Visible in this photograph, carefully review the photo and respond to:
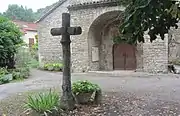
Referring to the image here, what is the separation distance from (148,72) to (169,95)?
677cm

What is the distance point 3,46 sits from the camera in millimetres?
15445

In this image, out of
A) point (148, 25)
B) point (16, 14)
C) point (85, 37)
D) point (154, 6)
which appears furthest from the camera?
point (16, 14)

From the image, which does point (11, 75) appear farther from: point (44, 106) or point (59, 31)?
point (44, 106)

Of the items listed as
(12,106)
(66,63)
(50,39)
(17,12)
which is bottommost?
(12,106)

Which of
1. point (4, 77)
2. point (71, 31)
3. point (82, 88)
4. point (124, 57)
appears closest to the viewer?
point (71, 31)

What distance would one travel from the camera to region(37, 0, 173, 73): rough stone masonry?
15180mm

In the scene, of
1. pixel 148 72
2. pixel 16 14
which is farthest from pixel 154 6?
pixel 16 14

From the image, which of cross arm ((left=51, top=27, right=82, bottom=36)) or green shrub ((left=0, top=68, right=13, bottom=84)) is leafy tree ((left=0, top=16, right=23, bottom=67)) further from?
cross arm ((left=51, top=27, right=82, bottom=36))

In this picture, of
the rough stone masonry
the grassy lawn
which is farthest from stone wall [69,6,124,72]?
the grassy lawn

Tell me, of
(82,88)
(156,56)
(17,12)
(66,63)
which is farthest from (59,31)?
(17,12)

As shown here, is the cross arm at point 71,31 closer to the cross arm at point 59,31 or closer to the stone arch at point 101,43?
the cross arm at point 59,31

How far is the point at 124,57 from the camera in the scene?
1806 centimetres

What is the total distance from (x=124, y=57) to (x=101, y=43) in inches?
69.9

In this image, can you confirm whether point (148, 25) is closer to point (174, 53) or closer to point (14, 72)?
point (14, 72)
